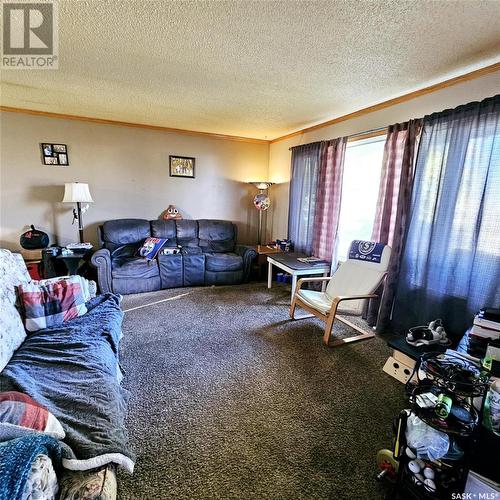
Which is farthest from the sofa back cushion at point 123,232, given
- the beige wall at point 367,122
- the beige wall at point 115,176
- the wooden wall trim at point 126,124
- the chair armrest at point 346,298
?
the chair armrest at point 346,298

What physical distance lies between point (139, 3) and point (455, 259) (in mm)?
2831

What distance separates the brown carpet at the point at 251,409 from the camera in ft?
4.31

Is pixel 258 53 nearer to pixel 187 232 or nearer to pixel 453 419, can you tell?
pixel 453 419

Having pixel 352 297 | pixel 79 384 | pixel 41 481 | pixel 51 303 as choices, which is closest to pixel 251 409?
pixel 79 384

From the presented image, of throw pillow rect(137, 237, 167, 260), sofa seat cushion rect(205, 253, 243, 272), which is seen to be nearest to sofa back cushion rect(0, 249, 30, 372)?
Result: throw pillow rect(137, 237, 167, 260)

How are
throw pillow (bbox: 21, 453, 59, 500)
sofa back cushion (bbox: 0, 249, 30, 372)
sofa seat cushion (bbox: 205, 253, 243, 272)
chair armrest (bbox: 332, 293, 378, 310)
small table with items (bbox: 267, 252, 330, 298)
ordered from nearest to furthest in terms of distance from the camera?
throw pillow (bbox: 21, 453, 59, 500), sofa back cushion (bbox: 0, 249, 30, 372), chair armrest (bbox: 332, 293, 378, 310), small table with items (bbox: 267, 252, 330, 298), sofa seat cushion (bbox: 205, 253, 243, 272)

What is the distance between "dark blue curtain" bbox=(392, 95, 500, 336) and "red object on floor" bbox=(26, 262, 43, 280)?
4439mm

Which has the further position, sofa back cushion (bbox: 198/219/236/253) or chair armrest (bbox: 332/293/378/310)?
sofa back cushion (bbox: 198/219/236/253)

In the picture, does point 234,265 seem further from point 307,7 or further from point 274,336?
point 307,7

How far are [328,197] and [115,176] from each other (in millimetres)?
3258

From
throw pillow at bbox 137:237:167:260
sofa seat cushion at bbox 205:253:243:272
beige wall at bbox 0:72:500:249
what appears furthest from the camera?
sofa seat cushion at bbox 205:253:243:272

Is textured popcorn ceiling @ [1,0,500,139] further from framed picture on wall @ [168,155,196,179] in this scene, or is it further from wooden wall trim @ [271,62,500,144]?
framed picture on wall @ [168,155,196,179]

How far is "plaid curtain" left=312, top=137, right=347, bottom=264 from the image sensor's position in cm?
346

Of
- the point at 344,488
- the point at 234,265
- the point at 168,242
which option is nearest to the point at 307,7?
the point at 344,488
